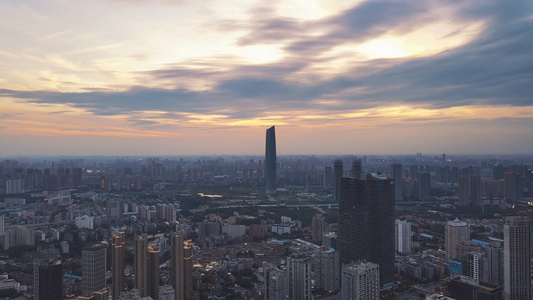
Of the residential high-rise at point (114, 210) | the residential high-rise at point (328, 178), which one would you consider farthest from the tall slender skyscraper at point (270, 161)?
the residential high-rise at point (114, 210)

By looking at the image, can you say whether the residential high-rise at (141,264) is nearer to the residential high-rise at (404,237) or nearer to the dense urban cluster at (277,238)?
the dense urban cluster at (277,238)

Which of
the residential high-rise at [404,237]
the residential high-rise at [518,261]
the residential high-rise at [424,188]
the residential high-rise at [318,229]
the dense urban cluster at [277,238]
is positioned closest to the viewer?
the residential high-rise at [518,261]

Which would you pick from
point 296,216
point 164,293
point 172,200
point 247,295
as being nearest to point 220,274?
point 247,295

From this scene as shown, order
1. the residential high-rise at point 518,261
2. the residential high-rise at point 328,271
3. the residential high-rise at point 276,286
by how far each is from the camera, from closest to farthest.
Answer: the residential high-rise at point 276,286
the residential high-rise at point 518,261
the residential high-rise at point 328,271

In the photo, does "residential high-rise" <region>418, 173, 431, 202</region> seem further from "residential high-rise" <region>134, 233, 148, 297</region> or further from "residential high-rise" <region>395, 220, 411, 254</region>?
"residential high-rise" <region>134, 233, 148, 297</region>

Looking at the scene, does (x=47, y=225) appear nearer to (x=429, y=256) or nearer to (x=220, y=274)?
(x=220, y=274)

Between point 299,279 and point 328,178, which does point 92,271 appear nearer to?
point 299,279
